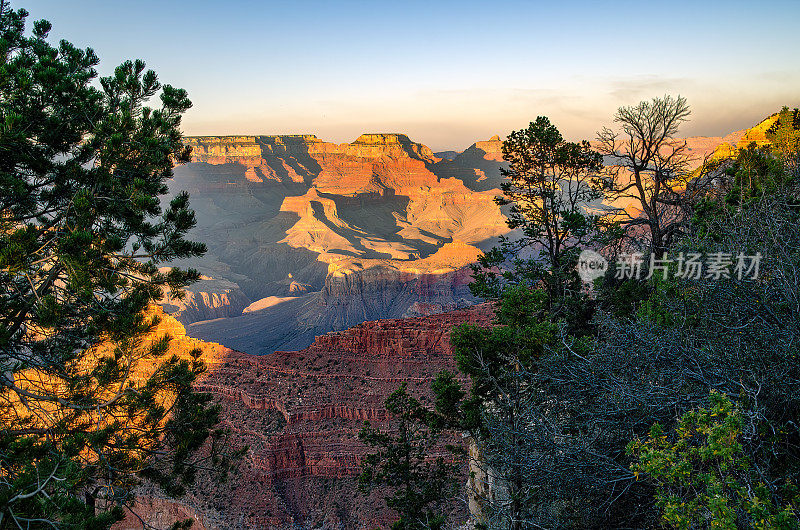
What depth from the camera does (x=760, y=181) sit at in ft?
42.7

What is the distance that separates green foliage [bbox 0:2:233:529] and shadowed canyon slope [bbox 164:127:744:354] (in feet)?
176

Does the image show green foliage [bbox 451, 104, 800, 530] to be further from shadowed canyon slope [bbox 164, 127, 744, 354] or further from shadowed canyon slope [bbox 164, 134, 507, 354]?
shadowed canyon slope [bbox 164, 134, 507, 354]

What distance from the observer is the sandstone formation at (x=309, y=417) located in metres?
21.3

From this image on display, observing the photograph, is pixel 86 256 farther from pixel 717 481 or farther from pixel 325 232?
pixel 325 232

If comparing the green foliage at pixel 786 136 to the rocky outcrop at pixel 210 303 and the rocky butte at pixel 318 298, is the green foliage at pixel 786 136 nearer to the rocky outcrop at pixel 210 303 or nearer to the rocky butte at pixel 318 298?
the rocky butte at pixel 318 298

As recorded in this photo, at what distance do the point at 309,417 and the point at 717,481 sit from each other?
24.5 metres

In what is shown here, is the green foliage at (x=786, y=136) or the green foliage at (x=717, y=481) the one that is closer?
the green foliage at (x=717, y=481)

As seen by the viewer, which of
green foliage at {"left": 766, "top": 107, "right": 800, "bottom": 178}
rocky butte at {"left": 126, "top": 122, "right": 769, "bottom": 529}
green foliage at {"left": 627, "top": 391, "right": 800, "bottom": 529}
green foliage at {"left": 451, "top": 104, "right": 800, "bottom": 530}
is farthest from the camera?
rocky butte at {"left": 126, "top": 122, "right": 769, "bottom": 529}

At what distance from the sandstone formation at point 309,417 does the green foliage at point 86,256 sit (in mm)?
12529

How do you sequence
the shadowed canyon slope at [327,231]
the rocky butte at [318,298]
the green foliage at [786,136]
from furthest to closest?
1. the shadowed canyon slope at [327,231]
2. the rocky butte at [318,298]
3. the green foliage at [786,136]

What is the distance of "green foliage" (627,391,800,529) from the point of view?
145 inches

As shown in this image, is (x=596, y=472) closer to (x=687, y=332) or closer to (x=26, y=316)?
(x=687, y=332)

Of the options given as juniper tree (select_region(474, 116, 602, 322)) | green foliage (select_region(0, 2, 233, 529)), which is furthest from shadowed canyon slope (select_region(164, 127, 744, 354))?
green foliage (select_region(0, 2, 233, 529))

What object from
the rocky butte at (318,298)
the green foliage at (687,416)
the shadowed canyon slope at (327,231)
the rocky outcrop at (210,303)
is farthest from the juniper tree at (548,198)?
the rocky outcrop at (210,303)
